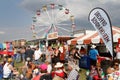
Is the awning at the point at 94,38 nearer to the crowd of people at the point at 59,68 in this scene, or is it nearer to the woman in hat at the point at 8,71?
the crowd of people at the point at 59,68

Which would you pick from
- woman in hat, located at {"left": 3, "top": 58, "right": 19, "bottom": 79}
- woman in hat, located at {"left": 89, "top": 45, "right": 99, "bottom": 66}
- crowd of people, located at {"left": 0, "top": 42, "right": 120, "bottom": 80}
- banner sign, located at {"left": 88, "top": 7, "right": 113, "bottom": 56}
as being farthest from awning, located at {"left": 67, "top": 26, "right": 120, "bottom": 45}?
banner sign, located at {"left": 88, "top": 7, "right": 113, "bottom": 56}

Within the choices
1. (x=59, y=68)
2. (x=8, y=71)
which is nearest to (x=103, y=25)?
(x=59, y=68)

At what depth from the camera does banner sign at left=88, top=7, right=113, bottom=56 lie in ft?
31.1

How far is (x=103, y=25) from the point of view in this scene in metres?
9.69

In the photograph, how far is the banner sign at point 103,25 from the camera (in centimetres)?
948

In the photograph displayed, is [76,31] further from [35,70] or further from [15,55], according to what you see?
[35,70]

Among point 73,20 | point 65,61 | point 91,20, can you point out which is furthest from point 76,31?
point 91,20

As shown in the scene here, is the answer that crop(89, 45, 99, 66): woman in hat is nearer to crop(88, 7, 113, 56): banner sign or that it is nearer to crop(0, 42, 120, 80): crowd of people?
crop(0, 42, 120, 80): crowd of people

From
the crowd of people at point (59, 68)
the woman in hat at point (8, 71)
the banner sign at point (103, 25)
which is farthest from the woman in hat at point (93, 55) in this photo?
the banner sign at point (103, 25)

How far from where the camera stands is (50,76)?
30.4ft

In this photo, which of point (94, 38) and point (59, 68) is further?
point (94, 38)

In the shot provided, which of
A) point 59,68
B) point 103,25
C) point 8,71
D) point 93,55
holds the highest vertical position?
point 103,25

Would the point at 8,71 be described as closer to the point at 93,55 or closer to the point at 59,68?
the point at 93,55

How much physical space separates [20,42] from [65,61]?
39.7 metres
